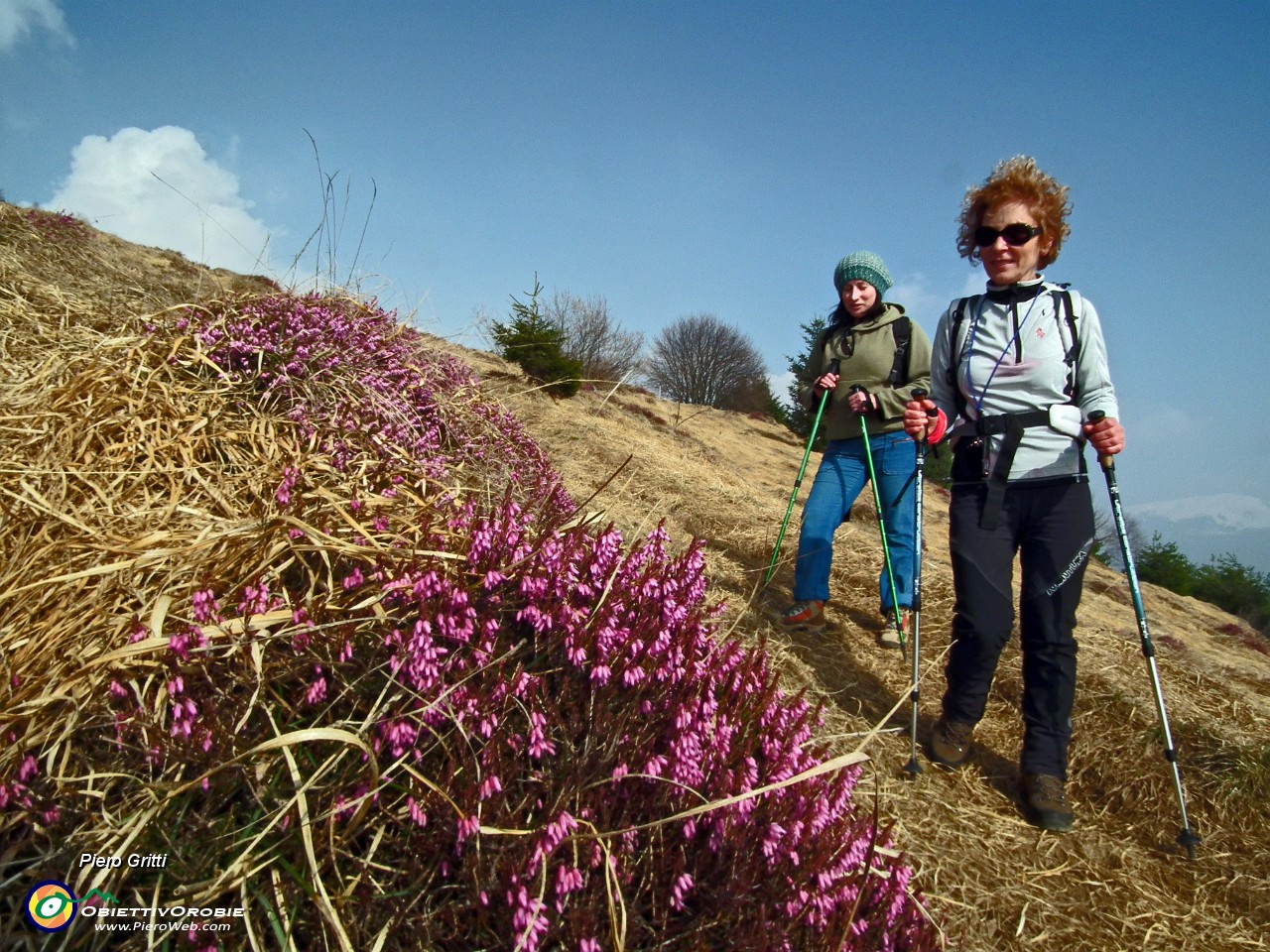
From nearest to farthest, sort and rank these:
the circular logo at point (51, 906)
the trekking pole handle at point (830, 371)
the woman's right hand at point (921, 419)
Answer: the circular logo at point (51, 906) < the woman's right hand at point (921, 419) < the trekking pole handle at point (830, 371)

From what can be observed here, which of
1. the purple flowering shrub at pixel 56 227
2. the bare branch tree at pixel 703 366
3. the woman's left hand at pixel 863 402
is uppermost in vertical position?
the bare branch tree at pixel 703 366

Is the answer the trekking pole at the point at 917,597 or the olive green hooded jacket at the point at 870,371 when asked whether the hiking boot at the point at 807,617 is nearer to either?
the trekking pole at the point at 917,597

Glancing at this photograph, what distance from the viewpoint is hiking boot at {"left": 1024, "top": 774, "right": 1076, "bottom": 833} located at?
273cm

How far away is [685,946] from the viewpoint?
4.54ft

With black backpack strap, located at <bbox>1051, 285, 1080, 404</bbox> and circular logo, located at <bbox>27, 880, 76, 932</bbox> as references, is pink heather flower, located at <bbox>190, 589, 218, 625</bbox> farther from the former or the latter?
black backpack strap, located at <bbox>1051, 285, 1080, 404</bbox>

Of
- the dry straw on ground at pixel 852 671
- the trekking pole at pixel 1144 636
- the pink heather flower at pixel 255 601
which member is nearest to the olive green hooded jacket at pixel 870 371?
the trekking pole at pixel 1144 636

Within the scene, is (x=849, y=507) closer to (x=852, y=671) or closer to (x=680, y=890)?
(x=852, y=671)

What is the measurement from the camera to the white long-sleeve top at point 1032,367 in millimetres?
2836

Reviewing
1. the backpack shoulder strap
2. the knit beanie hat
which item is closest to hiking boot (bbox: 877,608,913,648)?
the backpack shoulder strap

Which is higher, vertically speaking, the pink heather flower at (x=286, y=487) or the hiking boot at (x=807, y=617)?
the pink heather flower at (x=286, y=487)

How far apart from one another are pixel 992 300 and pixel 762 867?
2659 millimetres

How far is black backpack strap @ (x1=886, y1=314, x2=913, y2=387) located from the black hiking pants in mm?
1348

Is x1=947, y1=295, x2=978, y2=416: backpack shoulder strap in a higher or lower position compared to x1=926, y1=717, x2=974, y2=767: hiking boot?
higher

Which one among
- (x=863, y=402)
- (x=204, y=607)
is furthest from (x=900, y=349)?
(x=204, y=607)
